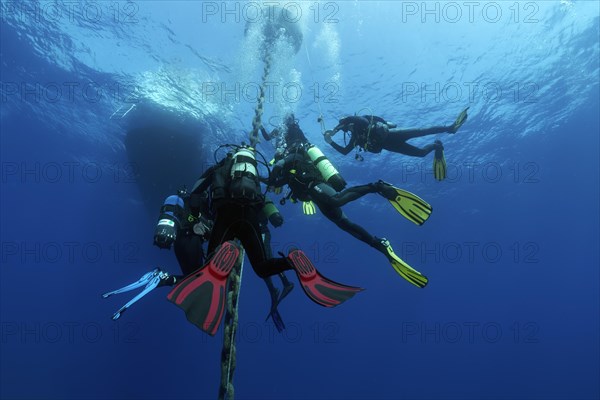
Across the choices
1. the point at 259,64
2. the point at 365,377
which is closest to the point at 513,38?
the point at 259,64

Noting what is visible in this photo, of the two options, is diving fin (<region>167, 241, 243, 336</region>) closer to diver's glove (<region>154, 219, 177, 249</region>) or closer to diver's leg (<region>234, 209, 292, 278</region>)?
diver's leg (<region>234, 209, 292, 278</region>)

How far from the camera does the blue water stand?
16359 mm

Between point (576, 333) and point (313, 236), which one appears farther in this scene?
point (576, 333)

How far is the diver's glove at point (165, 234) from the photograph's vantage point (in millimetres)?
5980

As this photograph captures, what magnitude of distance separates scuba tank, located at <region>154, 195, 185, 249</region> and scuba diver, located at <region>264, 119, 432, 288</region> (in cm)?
186

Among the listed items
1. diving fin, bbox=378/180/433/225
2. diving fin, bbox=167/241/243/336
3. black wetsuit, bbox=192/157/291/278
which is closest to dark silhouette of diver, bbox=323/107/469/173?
diving fin, bbox=378/180/433/225

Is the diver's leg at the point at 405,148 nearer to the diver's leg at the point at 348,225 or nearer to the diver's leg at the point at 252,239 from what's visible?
the diver's leg at the point at 348,225

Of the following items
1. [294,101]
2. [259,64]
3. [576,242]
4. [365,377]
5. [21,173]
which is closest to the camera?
[259,64]

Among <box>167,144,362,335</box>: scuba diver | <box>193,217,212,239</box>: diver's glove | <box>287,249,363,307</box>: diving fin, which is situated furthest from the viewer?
<box>193,217,212,239</box>: diver's glove

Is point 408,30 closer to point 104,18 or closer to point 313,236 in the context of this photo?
point 104,18

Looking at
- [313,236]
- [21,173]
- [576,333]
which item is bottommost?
[576,333]

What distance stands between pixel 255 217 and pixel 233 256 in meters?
0.92

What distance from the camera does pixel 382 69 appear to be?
1733 centimetres

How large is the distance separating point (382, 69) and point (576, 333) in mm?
82607
